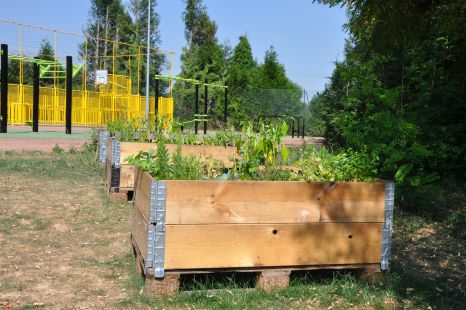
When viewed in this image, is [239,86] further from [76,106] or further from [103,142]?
[103,142]

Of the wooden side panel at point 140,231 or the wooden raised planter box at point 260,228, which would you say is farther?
the wooden side panel at point 140,231

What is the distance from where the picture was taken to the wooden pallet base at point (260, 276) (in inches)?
137

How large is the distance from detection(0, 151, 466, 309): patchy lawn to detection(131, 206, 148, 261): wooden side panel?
265mm

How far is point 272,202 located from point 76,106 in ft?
79.0

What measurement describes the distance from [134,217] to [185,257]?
102 centimetres

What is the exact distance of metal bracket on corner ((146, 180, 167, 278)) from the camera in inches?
135

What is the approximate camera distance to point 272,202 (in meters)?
3.66

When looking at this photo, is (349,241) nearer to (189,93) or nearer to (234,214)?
(234,214)

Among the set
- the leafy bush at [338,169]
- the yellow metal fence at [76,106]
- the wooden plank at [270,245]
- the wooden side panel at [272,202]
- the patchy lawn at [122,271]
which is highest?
the yellow metal fence at [76,106]

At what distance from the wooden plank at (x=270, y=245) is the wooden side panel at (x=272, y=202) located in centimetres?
5

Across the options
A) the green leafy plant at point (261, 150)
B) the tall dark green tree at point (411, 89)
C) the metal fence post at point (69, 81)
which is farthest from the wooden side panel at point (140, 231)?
the metal fence post at point (69, 81)

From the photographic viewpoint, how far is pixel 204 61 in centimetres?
3597

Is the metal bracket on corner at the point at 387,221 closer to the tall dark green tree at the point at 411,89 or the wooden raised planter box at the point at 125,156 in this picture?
the tall dark green tree at the point at 411,89

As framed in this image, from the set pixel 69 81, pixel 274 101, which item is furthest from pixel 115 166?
pixel 274 101
